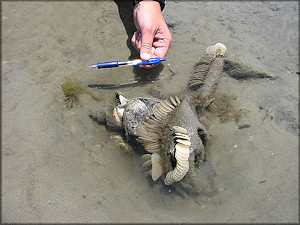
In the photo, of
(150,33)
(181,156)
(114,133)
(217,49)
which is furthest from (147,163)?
(217,49)

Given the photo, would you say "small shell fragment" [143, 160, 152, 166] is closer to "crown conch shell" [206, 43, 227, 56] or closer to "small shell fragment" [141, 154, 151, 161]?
"small shell fragment" [141, 154, 151, 161]

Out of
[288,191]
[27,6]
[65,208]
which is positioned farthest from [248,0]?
[65,208]

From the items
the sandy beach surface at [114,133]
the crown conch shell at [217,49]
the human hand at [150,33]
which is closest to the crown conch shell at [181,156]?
the sandy beach surface at [114,133]

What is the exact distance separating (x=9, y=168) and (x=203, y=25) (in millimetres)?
4821

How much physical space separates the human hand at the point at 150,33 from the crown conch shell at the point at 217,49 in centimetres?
83

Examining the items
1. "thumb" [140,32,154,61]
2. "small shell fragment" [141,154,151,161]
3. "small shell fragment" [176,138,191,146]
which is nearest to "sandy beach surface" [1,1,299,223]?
"small shell fragment" [141,154,151,161]

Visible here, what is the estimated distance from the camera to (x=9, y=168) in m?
3.54

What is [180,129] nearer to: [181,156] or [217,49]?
[181,156]

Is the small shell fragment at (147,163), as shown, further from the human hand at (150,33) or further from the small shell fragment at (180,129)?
the human hand at (150,33)

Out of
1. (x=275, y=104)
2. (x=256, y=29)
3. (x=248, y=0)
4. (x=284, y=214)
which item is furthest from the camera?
(x=248, y=0)

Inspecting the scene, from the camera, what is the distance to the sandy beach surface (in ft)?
10.5

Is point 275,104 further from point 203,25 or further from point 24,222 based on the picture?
point 24,222

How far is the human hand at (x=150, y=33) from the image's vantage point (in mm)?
4094

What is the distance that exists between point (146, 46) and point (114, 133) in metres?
1.68
